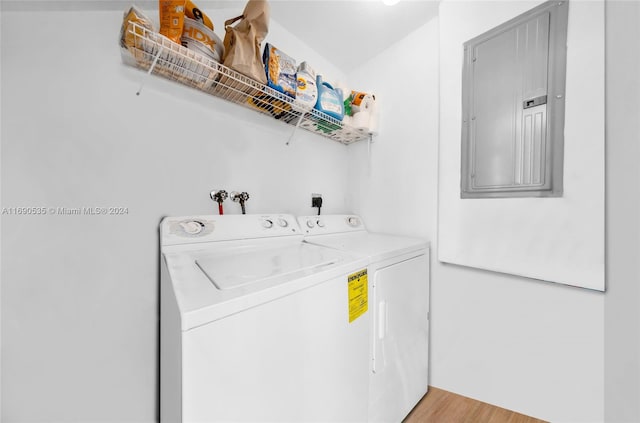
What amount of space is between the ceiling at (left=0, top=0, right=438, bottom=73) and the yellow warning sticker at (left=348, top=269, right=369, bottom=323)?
5.53 ft

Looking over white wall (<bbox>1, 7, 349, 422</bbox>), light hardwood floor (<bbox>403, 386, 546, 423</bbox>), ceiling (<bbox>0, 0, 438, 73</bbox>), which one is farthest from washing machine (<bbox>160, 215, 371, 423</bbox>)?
ceiling (<bbox>0, 0, 438, 73</bbox>)

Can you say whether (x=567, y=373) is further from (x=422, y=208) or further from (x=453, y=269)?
(x=422, y=208)

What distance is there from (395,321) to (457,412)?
0.74 metres

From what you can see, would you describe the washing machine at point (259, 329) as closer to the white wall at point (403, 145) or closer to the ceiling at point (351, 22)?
the white wall at point (403, 145)

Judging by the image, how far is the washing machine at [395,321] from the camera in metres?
1.09

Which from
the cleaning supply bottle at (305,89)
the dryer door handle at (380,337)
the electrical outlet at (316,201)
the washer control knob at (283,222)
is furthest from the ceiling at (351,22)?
the dryer door handle at (380,337)

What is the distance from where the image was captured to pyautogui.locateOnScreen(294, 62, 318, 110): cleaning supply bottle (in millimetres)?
1410

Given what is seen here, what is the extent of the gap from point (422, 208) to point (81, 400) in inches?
79.9

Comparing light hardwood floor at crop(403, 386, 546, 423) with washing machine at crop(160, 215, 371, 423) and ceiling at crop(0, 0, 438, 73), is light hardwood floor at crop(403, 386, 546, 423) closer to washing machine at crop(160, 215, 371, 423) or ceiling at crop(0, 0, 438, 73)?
washing machine at crop(160, 215, 371, 423)

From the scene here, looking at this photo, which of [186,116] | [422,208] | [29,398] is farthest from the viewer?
[422,208]

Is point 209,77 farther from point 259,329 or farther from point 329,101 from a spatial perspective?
point 259,329

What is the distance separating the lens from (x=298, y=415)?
75 cm

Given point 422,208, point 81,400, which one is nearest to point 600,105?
point 422,208

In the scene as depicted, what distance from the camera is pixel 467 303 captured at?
4.71 ft
